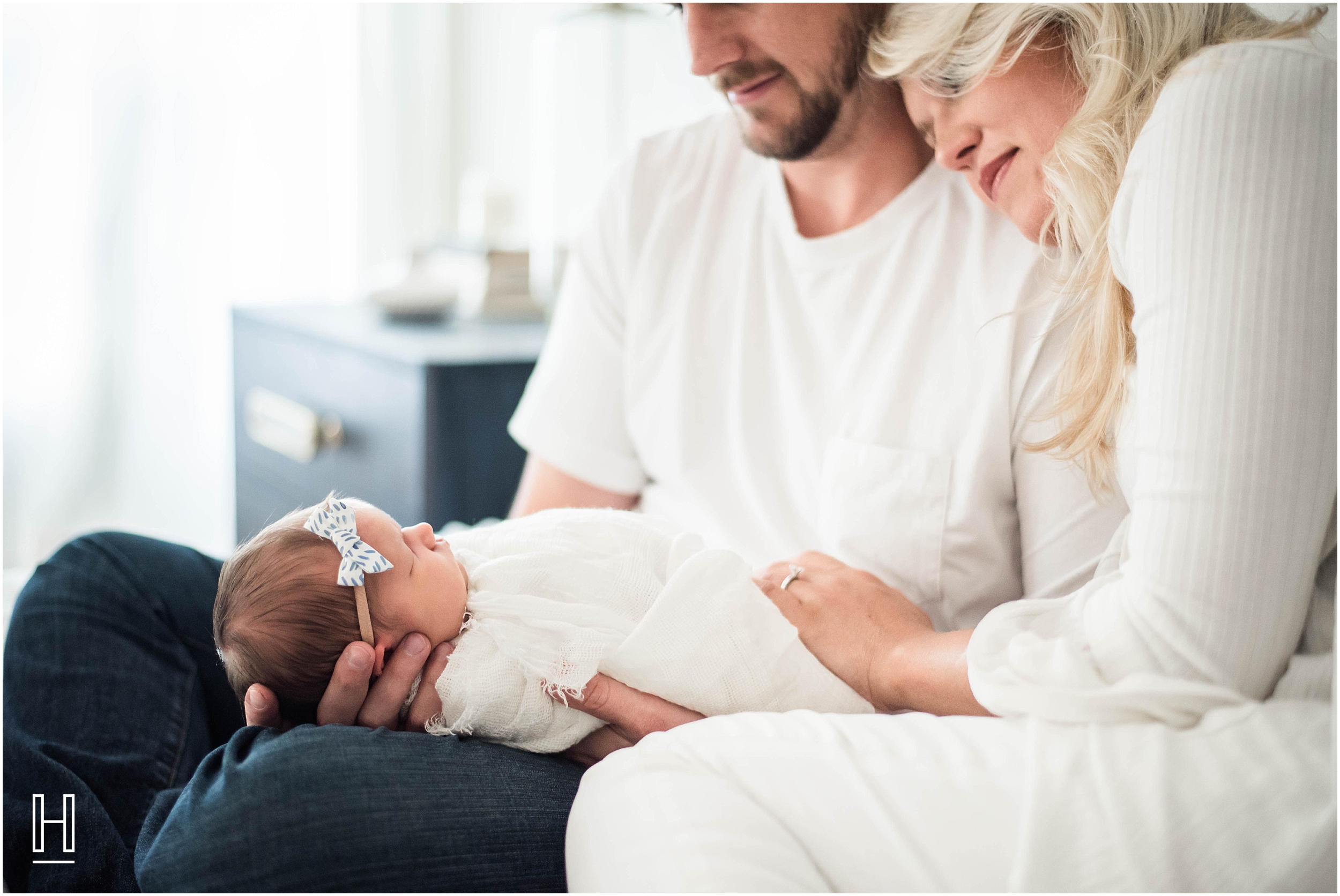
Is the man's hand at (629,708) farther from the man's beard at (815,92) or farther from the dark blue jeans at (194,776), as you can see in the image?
the man's beard at (815,92)

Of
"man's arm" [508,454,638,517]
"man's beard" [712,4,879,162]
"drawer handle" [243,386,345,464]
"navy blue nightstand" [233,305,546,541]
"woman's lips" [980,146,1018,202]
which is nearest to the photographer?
"woman's lips" [980,146,1018,202]

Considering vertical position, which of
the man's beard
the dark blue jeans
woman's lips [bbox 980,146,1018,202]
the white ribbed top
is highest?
the man's beard

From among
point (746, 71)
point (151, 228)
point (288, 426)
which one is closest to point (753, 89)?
point (746, 71)

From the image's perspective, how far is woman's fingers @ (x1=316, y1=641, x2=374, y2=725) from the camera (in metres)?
0.81

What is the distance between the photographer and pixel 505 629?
86cm

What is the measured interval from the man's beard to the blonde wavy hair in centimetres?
16

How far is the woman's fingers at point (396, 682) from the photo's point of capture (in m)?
0.84

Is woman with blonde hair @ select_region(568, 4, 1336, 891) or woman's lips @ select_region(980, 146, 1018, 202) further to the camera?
woman's lips @ select_region(980, 146, 1018, 202)

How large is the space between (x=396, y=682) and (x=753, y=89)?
695 mm

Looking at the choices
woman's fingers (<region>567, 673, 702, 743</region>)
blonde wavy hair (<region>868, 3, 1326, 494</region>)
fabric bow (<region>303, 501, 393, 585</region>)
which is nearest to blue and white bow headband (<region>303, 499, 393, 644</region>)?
fabric bow (<region>303, 501, 393, 585</region>)

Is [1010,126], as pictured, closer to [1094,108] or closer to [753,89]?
[1094,108]

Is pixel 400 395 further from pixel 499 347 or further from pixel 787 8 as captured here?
pixel 787 8

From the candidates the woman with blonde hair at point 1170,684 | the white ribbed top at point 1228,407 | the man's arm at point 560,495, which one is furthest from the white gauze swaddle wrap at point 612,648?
the man's arm at point 560,495

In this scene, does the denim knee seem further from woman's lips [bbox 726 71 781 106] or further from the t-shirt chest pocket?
→ woman's lips [bbox 726 71 781 106]
